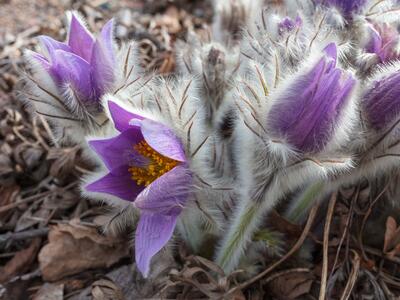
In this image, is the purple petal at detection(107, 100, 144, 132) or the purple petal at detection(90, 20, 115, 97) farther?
the purple petal at detection(90, 20, 115, 97)

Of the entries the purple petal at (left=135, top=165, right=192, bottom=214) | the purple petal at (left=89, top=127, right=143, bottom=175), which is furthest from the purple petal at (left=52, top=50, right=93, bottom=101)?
the purple petal at (left=135, top=165, right=192, bottom=214)

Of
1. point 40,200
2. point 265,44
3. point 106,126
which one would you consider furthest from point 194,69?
point 40,200

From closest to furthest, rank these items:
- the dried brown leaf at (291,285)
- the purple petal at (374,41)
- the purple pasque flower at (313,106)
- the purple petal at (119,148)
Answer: the purple pasque flower at (313,106)
the purple petal at (119,148)
the purple petal at (374,41)
the dried brown leaf at (291,285)

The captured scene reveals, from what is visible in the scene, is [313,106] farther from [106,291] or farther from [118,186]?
[106,291]

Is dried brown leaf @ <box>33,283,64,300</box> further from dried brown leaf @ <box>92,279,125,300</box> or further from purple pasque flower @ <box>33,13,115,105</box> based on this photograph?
purple pasque flower @ <box>33,13,115,105</box>

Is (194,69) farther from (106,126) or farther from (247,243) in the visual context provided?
(247,243)

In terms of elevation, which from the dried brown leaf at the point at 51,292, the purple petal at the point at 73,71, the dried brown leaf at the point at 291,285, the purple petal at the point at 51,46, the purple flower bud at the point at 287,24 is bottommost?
the dried brown leaf at the point at 51,292

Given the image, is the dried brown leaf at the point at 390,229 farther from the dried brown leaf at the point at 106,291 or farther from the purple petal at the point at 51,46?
the purple petal at the point at 51,46

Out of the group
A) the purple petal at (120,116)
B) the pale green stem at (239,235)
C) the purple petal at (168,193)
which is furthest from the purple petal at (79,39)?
the pale green stem at (239,235)
